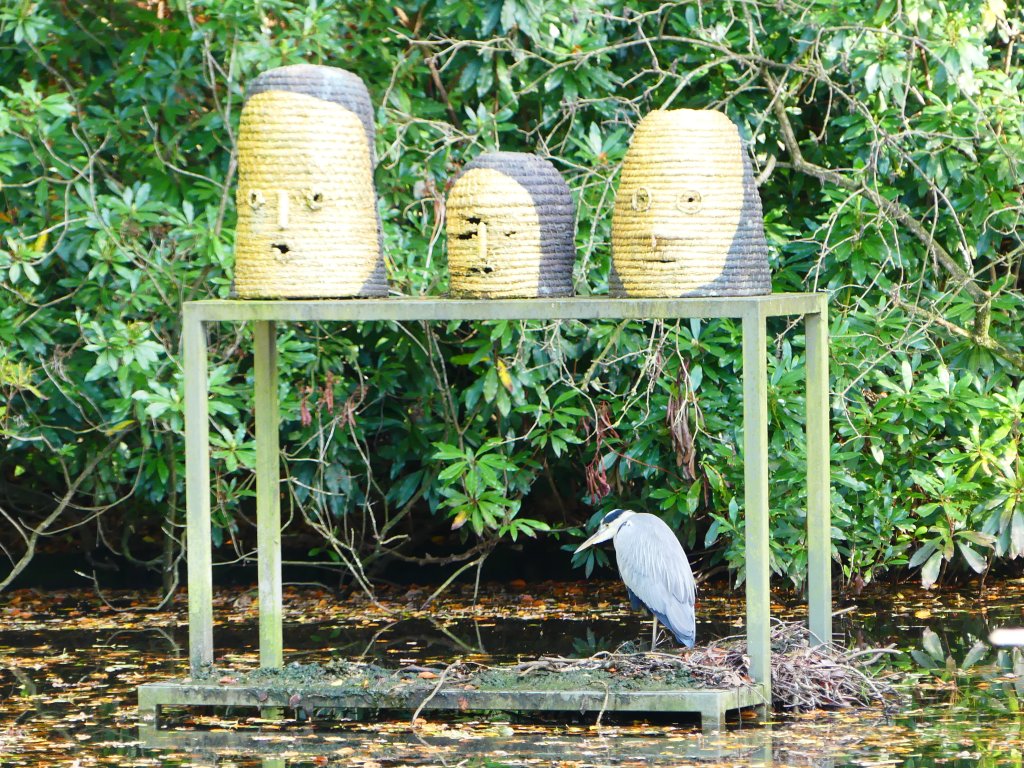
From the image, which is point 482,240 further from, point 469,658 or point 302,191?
point 469,658

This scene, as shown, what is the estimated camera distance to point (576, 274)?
6883mm

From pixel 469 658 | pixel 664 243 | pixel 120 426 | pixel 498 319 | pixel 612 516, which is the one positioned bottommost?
pixel 469 658

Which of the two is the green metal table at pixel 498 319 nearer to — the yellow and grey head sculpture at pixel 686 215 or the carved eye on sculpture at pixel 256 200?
the yellow and grey head sculpture at pixel 686 215

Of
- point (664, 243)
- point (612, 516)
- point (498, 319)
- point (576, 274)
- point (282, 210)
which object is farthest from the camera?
point (576, 274)

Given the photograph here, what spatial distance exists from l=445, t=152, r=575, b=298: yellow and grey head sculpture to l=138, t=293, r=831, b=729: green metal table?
0.32ft

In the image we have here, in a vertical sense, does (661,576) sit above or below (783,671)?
above

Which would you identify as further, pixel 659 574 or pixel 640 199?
pixel 659 574

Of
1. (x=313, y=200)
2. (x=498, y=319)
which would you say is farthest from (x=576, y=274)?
(x=313, y=200)

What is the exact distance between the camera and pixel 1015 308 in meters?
7.45

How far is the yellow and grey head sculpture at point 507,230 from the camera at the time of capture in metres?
5.05

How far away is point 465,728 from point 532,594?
278 centimetres

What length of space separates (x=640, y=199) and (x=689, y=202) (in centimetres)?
15

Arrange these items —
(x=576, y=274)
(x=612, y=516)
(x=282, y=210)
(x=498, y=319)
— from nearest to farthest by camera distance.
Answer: (x=282, y=210) → (x=498, y=319) → (x=612, y=516) → (x=576, y=274)

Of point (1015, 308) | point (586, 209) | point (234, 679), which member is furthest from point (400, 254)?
point (1015, 308)
